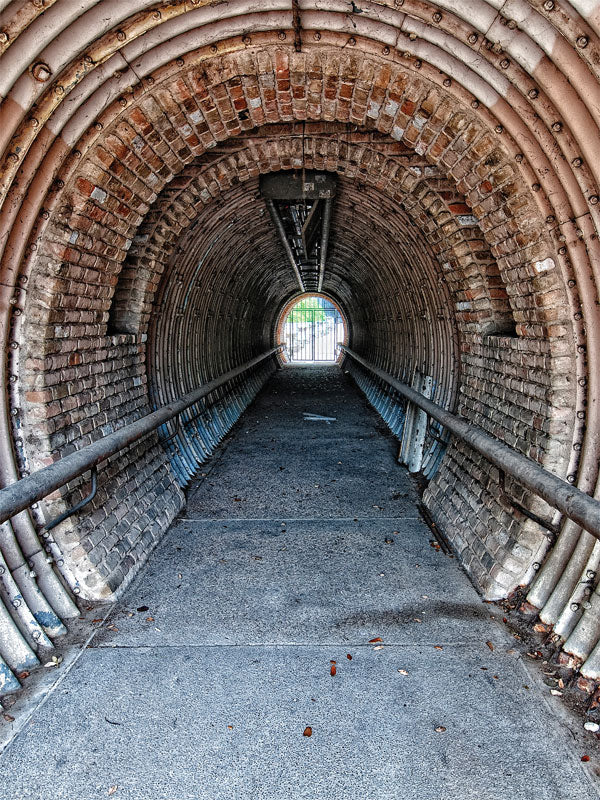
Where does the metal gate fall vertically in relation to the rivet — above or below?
below

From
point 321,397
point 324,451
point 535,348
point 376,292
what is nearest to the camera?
point 535,348

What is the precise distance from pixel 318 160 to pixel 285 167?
15.0 inches

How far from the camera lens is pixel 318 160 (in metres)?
6.07

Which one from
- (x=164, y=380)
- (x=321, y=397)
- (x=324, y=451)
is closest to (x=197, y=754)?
(x=164, y=380)

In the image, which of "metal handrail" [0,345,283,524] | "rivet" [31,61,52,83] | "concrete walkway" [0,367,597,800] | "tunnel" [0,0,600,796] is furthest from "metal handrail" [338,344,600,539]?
"rivet" [31,61,52,83]

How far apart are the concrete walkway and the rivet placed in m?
3.49

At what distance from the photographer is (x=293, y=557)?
5309 mm

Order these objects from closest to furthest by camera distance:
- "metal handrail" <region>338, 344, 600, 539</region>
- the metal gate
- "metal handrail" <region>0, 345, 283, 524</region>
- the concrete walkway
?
the concrete walkway → "metal handrail" <region>338, 344, 600, 539</region> → "metal handrail" <region>0, 345, 283, 524</region> → the metal gate

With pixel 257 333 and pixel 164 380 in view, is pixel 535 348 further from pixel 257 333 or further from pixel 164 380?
pixel 257 333

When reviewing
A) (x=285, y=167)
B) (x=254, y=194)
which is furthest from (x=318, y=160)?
(x=254, y=194)

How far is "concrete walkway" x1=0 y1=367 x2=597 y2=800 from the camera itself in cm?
279

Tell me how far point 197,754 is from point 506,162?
13.5 ft

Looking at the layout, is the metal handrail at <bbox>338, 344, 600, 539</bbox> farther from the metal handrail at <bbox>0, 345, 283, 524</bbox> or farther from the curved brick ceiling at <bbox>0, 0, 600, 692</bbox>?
the metal handrail at <bbox>0, 345, 283, 524</bbox>

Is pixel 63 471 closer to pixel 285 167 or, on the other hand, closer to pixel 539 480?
pixel 539 480
